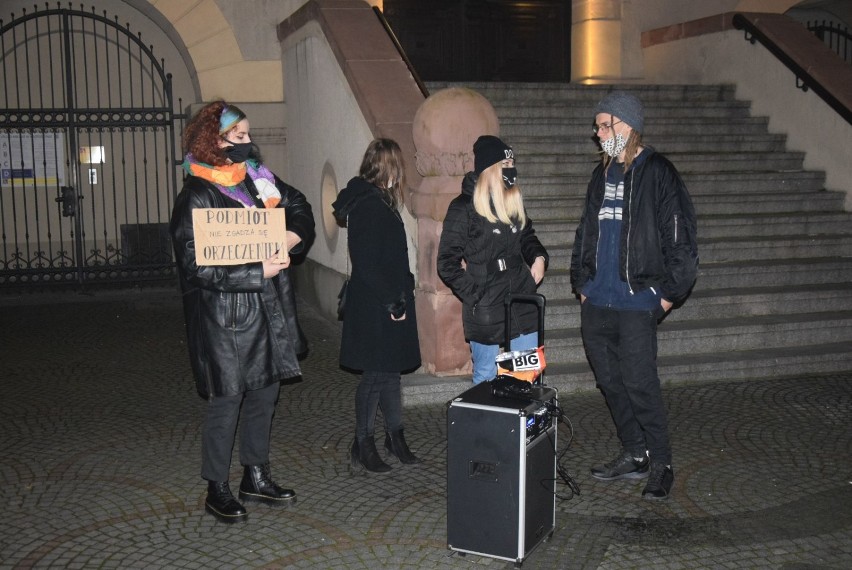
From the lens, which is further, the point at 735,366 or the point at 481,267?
the point at 735,366

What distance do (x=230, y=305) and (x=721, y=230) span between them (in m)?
5.80

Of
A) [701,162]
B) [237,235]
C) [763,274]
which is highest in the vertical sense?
[701,162]

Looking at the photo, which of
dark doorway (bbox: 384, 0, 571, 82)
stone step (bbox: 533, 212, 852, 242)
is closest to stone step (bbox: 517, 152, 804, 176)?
stone step (bbox: 533, 212, 852, 242)

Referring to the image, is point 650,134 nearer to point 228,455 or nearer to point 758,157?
point 758,157

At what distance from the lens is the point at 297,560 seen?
14.7ft

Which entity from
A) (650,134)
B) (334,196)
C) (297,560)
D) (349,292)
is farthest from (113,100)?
(297,560)

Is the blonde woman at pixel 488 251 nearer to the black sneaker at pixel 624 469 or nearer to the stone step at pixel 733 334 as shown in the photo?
the black sneaker at pixel 624 469

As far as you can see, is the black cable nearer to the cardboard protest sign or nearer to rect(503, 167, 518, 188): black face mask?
rect(503, 167, 518, 188): black face mask

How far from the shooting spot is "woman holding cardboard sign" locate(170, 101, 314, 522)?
4691mm

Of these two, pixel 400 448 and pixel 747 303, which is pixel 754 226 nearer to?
pixel 747 303

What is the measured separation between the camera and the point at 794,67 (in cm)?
1031

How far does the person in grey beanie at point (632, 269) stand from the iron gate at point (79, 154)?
8.47 metres

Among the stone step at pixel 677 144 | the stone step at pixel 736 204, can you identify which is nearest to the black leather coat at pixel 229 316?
the stone step at pixel 736 204

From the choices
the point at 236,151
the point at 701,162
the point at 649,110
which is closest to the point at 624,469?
the point at 236,151
